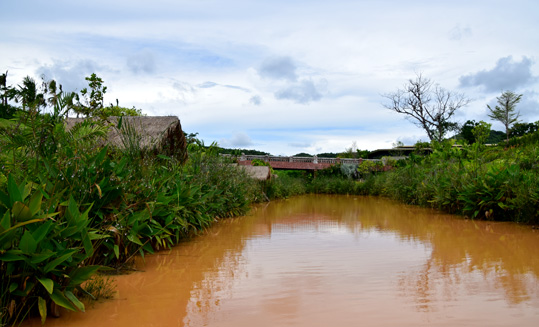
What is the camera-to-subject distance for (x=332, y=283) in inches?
154

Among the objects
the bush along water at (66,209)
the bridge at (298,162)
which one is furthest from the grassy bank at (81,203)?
the bridge at (298,162)

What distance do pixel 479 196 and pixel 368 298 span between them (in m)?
6.20

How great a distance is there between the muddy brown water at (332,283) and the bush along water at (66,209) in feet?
0.89

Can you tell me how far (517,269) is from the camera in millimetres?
4492

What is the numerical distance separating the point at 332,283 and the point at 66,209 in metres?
2.23

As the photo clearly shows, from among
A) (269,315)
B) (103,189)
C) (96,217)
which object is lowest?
(269,315)

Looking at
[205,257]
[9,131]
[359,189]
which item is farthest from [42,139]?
[359,189]

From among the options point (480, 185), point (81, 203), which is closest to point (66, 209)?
point (81, 203)

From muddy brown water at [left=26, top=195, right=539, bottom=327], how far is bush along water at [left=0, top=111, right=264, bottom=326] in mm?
271

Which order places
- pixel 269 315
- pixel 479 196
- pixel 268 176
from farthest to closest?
pixel 268 176
pixel 479 196
pixel 269 315

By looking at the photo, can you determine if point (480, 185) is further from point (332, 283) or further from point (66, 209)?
point (66, 209)

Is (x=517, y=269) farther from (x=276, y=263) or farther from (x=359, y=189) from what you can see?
(x=359, y=189)

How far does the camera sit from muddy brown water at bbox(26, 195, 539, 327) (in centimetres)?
304

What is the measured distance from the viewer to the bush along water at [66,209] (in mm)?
2592
